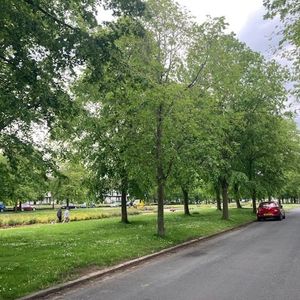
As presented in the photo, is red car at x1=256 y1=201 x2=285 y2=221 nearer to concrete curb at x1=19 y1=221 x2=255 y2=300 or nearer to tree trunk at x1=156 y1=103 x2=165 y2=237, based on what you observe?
tree trunk at x1=156 y1=103 x2=165 y2=237

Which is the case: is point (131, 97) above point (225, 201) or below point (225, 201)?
above

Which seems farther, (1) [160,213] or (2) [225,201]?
(2) [225,201]

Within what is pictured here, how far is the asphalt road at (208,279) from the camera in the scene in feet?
26.8

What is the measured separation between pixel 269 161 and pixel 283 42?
1910 centimetres

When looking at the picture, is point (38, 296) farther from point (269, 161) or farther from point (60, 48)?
point (269, 161)

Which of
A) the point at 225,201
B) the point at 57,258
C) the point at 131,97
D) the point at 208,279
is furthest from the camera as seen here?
the point at 225,201

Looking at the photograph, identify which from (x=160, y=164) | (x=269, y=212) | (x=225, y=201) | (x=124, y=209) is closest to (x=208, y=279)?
(x=160, y=164)

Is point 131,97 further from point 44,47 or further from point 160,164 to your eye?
point 44,47

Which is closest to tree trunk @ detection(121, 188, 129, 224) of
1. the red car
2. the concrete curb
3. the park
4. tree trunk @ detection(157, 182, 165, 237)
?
the park

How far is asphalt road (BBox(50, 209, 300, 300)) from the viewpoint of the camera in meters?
8.16

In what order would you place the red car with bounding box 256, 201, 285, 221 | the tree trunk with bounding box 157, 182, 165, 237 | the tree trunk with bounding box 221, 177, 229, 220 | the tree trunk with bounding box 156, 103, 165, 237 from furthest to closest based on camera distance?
the red car with bounding box 256, 201, 285, 221 < the tree trunk with bounding box 221, 177, 229, 220 < the tree trunk with bounding box 157, 182, 165, 237 < the tree trunk with bounding box 156, 103, 165, 237

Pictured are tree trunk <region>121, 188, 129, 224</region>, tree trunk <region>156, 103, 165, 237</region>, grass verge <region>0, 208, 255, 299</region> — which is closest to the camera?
grass verge <region>0, 208, 255, 299</region>

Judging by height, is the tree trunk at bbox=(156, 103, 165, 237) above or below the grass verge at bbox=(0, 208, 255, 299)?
above

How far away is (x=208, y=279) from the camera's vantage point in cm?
961
